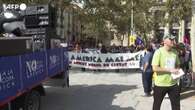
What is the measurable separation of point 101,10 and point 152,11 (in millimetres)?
20334

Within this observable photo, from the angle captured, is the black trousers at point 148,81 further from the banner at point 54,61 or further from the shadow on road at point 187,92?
the banner at point 54,61

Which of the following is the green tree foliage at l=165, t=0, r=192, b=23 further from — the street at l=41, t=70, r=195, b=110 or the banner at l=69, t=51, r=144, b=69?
the street at l=41, t=70, r=195, b=110

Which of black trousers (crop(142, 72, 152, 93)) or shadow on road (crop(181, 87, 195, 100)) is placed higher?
black trousers (crop(142, 72, 152, 93))

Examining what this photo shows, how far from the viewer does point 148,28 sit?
52.8m

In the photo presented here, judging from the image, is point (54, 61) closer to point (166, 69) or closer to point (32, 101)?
point (32, 101)

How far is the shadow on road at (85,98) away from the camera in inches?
455

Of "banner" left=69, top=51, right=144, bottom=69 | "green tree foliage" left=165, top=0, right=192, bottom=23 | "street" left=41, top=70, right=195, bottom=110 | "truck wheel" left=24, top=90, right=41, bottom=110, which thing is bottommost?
"street" left=41, top=70, right=195, bottom=110

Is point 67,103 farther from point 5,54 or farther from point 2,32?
point 5,54

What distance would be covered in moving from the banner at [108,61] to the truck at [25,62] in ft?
26.9

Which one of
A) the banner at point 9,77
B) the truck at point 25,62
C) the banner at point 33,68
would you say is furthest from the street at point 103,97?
the banner at point 9,77

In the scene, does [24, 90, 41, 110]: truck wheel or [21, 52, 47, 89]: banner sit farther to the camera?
[24, 90, 41, 110]: truck wheel

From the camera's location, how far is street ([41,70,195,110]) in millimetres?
11664

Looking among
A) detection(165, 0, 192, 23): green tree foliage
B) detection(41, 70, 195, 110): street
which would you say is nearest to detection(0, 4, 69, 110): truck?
detection(41, 70, 195, 110): street

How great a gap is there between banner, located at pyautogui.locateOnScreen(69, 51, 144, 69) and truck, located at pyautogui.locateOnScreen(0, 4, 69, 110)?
322 inches
